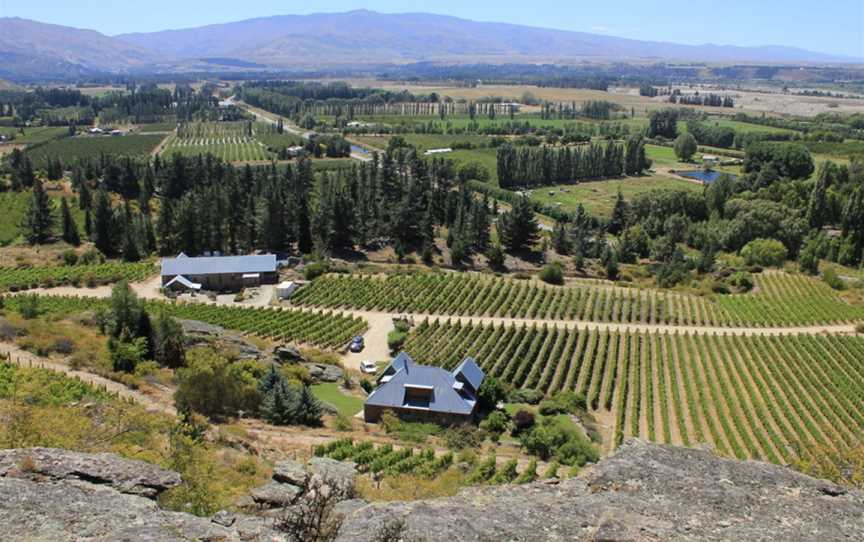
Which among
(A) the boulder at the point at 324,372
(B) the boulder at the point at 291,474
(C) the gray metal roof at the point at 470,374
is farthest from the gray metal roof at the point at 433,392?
(B) the boulder at the point at 291,474

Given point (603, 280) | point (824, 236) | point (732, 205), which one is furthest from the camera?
point (732, 205)

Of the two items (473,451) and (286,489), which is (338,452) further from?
(286,489)

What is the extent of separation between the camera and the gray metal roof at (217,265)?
1946 inches

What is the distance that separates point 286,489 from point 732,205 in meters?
74.5

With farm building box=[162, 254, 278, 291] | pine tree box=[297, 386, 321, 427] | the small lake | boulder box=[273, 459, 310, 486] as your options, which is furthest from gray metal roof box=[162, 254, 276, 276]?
the small lake

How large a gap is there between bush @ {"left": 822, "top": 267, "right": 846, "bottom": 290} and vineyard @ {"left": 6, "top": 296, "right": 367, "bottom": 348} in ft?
135

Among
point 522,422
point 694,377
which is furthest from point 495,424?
point 694,377

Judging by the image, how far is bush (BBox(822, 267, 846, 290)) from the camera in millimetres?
55119

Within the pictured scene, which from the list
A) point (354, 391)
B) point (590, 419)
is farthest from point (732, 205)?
point (354, 391)

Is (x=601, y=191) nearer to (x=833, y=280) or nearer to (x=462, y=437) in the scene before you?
(x=833, y=280)

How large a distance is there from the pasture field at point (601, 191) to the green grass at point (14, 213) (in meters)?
56.7

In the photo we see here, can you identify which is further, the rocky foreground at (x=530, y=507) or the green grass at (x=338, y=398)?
the green grass at (x=338, y=398)

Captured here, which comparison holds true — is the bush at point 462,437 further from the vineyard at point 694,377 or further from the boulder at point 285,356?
the boulder at point 285,356

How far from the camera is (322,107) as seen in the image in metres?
181
